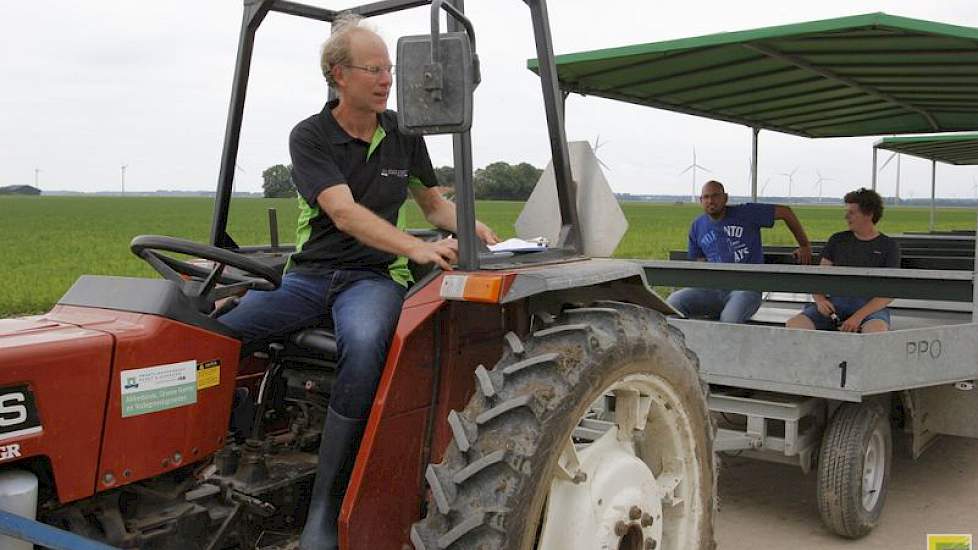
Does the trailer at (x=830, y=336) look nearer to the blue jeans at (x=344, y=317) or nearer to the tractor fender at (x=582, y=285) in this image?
the tractor fender at (x=582, y=285)

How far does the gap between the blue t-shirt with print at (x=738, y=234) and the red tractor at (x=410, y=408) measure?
3.85 metres

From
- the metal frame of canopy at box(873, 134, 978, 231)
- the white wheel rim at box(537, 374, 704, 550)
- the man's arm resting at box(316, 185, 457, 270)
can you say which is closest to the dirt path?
the white wheel rim at box(537, 374, 704, 550)

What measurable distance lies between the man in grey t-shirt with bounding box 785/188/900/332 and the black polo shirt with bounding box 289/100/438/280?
10.8ft

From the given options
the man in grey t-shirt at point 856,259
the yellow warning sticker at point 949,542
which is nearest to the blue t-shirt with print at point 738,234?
the man in grey t-shirt at point 856,259

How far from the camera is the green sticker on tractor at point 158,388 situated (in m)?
2.16

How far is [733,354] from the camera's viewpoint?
4.36 meters

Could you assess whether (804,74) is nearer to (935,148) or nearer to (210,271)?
(210,271)

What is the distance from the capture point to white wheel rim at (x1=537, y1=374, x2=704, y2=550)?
8.52 feet

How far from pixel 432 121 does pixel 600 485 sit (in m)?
1.22

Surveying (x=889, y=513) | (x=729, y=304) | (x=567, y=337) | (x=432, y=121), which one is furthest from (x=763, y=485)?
(x=432, y=121)

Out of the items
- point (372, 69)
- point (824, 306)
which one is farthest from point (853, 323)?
point (372, 69)

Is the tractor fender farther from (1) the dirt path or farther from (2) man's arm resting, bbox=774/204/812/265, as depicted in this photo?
(2) man's arm resting, bbox=774/204/812/265

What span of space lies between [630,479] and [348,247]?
3.69ft

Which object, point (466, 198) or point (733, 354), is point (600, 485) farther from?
point (733, 354)
